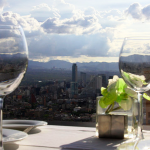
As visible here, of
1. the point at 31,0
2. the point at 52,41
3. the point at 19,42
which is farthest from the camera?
the point at 31,0

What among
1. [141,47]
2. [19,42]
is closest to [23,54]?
[19,42]

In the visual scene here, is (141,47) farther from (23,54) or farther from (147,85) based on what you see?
(23,54)

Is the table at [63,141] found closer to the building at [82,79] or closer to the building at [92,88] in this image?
the building at [92,88]

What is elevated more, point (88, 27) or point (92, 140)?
point (88, 27)

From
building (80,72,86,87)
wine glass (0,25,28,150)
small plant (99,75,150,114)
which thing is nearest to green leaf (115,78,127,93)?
small plant (99,75,150,114)

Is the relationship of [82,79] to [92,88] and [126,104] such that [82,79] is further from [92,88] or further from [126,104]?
[126,104]

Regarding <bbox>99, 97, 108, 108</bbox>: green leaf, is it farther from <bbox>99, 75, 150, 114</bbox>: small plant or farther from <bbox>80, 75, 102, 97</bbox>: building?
<bbox>80, 75, 102, 97</bbox>: building
